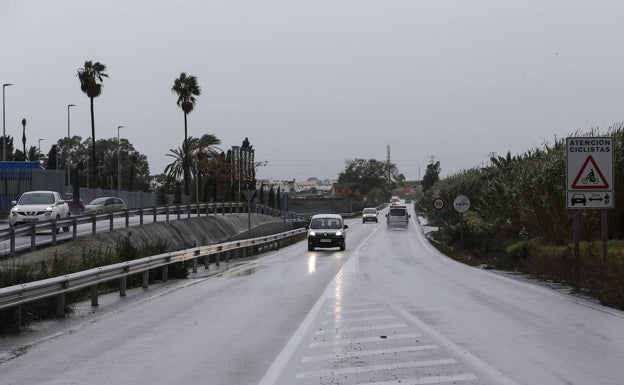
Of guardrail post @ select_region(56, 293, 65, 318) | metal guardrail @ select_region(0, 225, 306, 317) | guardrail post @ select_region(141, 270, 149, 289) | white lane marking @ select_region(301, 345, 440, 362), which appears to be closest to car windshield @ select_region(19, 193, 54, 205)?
metal guardrail @ select_region(0, 225, 306, 317)

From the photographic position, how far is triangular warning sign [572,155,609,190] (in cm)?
1700

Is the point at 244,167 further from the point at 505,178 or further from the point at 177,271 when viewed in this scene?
the point at 177,271

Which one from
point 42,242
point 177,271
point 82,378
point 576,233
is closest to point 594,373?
point 82,378

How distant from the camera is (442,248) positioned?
39.8m

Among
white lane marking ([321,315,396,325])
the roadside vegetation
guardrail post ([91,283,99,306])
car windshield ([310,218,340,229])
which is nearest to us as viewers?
white lane marking ([321,315,396,325])

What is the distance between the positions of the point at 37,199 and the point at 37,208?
3.47 feet

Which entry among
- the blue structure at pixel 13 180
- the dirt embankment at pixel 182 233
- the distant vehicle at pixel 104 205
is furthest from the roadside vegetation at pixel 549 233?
the blue structure at pixel 13 180

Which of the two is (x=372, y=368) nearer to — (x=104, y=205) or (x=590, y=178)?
(x=590, y=178)

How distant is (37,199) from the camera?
30234 mm

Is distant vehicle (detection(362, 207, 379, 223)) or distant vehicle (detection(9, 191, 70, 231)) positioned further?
distant vehicle (detection(362, 207, 379, 223))

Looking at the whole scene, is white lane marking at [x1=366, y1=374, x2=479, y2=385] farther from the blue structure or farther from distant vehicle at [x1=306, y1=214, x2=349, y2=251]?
the blue structure

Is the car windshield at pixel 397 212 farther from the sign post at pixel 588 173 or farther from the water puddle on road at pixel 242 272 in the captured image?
the sign post at pixel 588 173

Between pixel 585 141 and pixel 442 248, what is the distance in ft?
76.0

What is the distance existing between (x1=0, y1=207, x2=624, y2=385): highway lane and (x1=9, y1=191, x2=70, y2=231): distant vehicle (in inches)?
517
